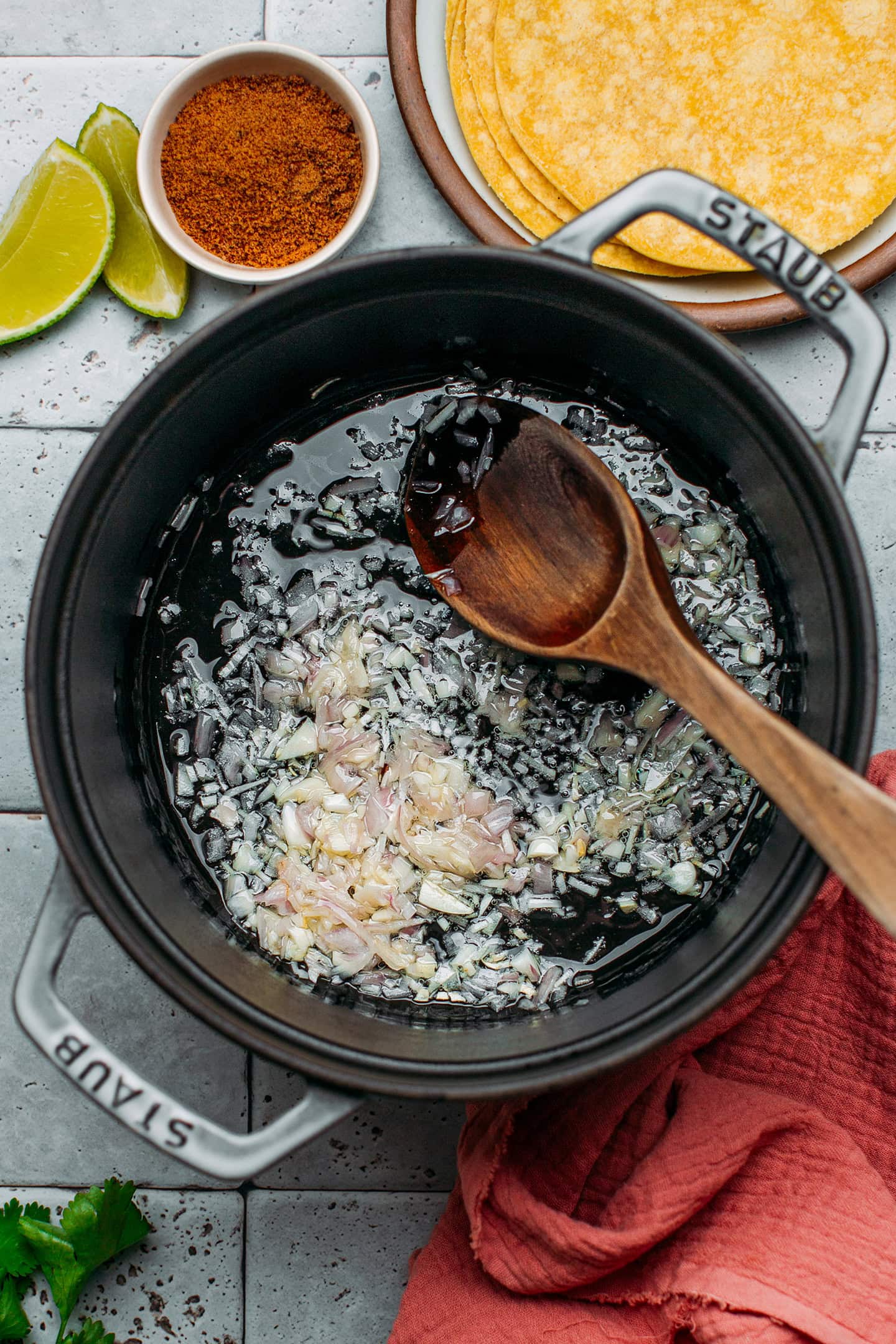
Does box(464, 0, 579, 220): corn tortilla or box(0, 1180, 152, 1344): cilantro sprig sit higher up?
box(464, 0, 579, 220): corn tortilla

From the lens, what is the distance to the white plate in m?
1.07

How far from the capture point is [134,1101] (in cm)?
74

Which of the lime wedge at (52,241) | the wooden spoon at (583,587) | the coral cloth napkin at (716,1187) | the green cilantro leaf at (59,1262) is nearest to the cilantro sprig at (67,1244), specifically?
the green cilantro leaf at (59,1262)

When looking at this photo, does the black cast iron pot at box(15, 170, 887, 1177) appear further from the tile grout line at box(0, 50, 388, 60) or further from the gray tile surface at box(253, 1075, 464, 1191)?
the tile grout line at box(0, 50, 388, 60)

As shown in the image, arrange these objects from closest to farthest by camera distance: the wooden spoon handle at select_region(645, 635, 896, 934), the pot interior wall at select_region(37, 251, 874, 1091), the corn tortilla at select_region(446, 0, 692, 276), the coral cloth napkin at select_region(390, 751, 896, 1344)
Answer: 1. the wooden spoon handle at select_region(645, 635, 896, 934)
2. the pot interior wall at select_region(37, 251, 874, 1091)
3. the coral cloth napkin at select_region(390, 751, 896, 1344)
4. the corn tortilla at select_region(446, 0, 692, 276)

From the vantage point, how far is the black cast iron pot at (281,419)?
764mm

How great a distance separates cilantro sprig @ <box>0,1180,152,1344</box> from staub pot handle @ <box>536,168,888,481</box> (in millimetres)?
1074

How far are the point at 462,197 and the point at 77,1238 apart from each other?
119 cm

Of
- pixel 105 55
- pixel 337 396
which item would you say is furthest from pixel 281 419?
pixel 105 55

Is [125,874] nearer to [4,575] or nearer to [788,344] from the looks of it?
[4,575]

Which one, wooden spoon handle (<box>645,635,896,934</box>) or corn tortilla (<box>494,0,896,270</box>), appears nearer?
wooden spoon handle (<box>645,635,896,934</box>)

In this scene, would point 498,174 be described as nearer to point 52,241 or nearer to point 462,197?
point 462,197

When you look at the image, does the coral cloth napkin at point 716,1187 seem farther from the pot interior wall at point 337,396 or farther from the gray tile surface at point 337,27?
the gray tile surface at point 337,27

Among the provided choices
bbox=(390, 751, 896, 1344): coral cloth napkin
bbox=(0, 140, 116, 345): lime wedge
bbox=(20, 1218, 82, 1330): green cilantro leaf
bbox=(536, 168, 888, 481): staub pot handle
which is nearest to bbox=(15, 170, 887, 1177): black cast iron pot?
bbox=(536, 168, 888, 481): staub pot handle
